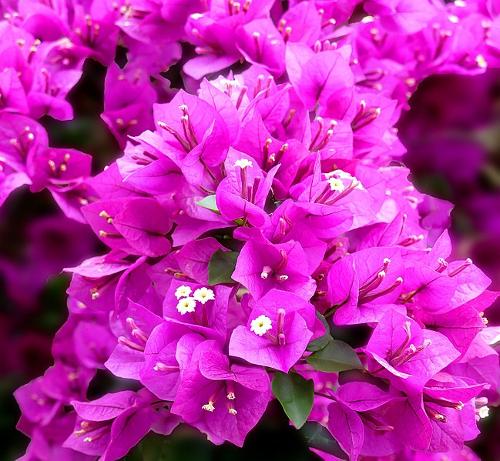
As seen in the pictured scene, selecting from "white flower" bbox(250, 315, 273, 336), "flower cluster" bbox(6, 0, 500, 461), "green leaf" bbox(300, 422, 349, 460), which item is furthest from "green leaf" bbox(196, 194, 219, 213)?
"green leaf" bbox(300, 422, 349, 460)

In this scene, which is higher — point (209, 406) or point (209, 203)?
point (209, 203)

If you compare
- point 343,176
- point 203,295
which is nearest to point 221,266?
point 203,295

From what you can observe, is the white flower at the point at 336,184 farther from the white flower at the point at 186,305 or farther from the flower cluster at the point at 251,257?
the white flower at the point at 186,305

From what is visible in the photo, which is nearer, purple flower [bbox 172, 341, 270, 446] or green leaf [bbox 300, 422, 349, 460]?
purple flower [bbox 172, 341, 270, 446]

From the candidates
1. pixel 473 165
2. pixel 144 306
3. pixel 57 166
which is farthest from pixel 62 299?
pixel 473 165

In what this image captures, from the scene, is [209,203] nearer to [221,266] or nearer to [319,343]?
[221,266]

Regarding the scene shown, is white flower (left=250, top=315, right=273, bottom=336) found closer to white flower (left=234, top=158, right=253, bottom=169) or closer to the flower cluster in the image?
the flower cluster
